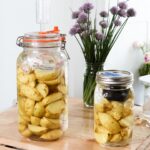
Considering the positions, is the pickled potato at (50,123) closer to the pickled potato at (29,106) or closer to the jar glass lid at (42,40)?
the pickled potato at (29,106)

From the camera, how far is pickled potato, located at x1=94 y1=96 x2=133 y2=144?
0.79m

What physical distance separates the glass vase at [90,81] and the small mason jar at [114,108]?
0.31 meters

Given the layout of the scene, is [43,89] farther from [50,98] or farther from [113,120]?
[113,120]

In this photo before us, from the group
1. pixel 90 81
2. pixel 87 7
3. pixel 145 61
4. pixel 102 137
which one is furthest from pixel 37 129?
pixel 145 61

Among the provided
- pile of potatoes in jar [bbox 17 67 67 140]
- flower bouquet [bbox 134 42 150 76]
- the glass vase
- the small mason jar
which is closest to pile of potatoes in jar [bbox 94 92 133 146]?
the small mason jar

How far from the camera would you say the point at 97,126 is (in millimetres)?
826

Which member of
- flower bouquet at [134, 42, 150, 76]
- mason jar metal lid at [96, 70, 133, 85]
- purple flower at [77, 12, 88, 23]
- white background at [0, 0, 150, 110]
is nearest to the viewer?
mason jar metal lid at [96, 70, 133, 85]

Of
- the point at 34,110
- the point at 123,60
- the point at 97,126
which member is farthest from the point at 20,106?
the point at 123,60

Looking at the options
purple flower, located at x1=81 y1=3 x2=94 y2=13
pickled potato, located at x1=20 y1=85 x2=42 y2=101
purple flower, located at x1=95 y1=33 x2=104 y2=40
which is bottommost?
pickled potato, located at x1=20 y1=85 x2=42 y2=101

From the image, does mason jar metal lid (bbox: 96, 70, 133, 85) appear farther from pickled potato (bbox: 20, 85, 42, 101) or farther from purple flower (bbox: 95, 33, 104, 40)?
purple flower (bbox: 95, 33, 104, 40)

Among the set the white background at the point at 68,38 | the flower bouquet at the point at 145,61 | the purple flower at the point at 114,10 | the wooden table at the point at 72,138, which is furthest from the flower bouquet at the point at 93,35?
the flower bouquet at the point at 145,61

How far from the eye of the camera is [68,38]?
2049mm

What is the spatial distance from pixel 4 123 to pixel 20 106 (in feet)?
0.52

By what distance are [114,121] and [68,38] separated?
51.7 inches
